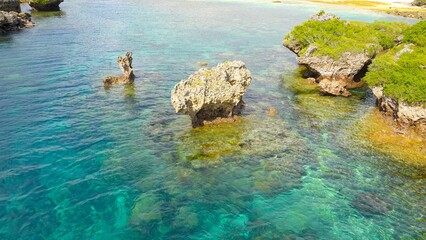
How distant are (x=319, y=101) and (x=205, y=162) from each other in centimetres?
2154

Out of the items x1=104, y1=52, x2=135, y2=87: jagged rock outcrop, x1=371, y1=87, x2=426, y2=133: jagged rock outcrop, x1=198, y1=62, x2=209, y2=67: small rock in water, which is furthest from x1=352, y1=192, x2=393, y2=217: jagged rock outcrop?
x1=198, y1=62, x2=209, y2=67: small rock in water

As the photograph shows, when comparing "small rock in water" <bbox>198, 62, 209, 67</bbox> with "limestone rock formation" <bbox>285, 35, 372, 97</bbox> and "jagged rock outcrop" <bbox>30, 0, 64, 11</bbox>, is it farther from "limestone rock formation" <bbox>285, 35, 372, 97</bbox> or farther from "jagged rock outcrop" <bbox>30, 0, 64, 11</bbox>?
"jagged rock outcrop" <bbox>30, 0, 64, 11</bbox>

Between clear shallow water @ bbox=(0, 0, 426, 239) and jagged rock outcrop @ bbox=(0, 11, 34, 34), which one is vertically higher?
jagged rock outcrop @ bbox=(0, 11, 34, 34)

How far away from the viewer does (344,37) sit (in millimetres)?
50594

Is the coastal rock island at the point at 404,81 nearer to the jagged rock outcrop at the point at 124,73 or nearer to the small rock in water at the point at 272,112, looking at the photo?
the small rock in water at the point at 272,112

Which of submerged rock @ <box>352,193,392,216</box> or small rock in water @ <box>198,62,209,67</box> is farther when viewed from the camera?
small rock in water @ <box>198,62,209,67</box>

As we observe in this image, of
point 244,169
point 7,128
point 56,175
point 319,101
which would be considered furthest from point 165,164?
point 319,101

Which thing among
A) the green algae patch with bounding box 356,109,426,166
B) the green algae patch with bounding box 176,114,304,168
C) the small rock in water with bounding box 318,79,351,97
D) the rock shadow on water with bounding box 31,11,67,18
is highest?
the rock shadow on water with bounding box 31,11,67,18

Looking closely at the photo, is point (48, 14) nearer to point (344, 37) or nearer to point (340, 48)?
point (344, 37)

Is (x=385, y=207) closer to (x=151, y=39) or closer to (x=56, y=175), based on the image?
(x=56, y=175)

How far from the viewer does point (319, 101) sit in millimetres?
44188

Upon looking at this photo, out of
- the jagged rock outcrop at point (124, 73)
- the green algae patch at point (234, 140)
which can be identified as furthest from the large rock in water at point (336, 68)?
the jagged rock outcrop at point (124, 73)

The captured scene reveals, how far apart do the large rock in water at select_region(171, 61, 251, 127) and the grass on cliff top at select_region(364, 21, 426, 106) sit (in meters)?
15.4

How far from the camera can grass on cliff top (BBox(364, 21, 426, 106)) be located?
3418cm
